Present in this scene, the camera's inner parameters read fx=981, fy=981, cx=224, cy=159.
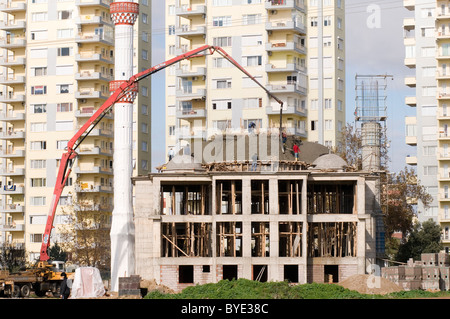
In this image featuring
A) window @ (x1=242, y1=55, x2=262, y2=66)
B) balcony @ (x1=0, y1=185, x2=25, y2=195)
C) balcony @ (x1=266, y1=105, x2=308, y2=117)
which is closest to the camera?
balcony @ (x1=266, y1=105, x2=308, y2=117)

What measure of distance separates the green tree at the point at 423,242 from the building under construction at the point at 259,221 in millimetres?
16358

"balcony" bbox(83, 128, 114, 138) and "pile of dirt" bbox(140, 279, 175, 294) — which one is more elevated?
"balcony" bbox(83, 128, 114, 138)

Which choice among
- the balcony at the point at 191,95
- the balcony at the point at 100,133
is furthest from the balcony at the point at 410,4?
the balcony at the point at 100,133

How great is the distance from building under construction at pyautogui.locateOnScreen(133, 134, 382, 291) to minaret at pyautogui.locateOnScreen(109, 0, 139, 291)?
3423 mm

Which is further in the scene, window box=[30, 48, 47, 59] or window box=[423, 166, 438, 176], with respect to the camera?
window box=[30, 48, 47, 59]

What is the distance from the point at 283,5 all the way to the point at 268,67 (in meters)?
8.36

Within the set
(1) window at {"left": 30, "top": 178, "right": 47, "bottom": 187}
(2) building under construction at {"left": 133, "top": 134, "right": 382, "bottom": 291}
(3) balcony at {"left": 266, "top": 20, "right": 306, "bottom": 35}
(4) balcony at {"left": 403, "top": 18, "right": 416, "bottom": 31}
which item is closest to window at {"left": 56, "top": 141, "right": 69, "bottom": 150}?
(1) window at {"left": 30, "top": 178, "right": 47, "bottom": 187}

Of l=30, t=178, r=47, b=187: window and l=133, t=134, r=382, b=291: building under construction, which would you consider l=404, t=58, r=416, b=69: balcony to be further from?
l=30, t=178, r=47, b=187: window

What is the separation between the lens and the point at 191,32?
132m

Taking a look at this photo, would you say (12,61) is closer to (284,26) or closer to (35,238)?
(35,238)

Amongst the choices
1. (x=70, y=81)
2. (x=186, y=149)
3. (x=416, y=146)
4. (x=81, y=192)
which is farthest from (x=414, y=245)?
(x=70, y=81)

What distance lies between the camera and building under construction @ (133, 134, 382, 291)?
90.3m
